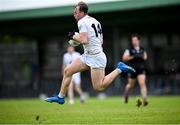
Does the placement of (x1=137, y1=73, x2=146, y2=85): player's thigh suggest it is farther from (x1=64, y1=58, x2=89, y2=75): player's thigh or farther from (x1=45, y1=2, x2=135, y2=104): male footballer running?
(x1=64, y1=58, x2=89, y2=75): player's thigh

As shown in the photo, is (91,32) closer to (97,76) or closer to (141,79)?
(97,76)

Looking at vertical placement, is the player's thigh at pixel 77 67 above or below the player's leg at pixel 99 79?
above

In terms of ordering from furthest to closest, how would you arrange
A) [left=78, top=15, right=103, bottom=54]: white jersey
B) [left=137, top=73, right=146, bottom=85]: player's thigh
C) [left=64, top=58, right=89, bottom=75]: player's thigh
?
[left=137, top=73, right=146, bottom=85]: player's thigh < [left=64, top=58, right=89, bottom=75]: player's thigh < [left=78, top=15, right=103, bottom=54]: white jersey

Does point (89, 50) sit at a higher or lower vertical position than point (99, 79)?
higher

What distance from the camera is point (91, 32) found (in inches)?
575

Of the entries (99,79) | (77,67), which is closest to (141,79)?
(99,79)

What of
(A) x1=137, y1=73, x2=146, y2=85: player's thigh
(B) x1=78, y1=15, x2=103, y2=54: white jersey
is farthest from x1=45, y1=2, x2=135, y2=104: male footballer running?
(A) x1=137, y1=73, x2=146, y2=85: player's thigh

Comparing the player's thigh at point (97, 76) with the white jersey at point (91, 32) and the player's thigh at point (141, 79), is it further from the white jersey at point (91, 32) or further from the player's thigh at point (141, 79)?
the player's thigh at point (141, 79)

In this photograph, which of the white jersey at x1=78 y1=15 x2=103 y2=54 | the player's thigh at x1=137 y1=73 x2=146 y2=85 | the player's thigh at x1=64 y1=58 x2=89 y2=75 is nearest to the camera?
the white jersey at x1=78 y1=15 x2=103 y2=54

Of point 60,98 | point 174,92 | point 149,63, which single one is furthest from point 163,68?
point 60,98

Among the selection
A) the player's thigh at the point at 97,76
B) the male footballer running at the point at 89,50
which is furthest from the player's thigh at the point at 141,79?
the player's thigh at the point at 97,76

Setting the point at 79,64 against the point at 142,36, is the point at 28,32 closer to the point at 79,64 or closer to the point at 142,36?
the point at 142,36

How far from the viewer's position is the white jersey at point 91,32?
47.4ft

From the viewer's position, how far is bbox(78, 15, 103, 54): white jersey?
569 inches
